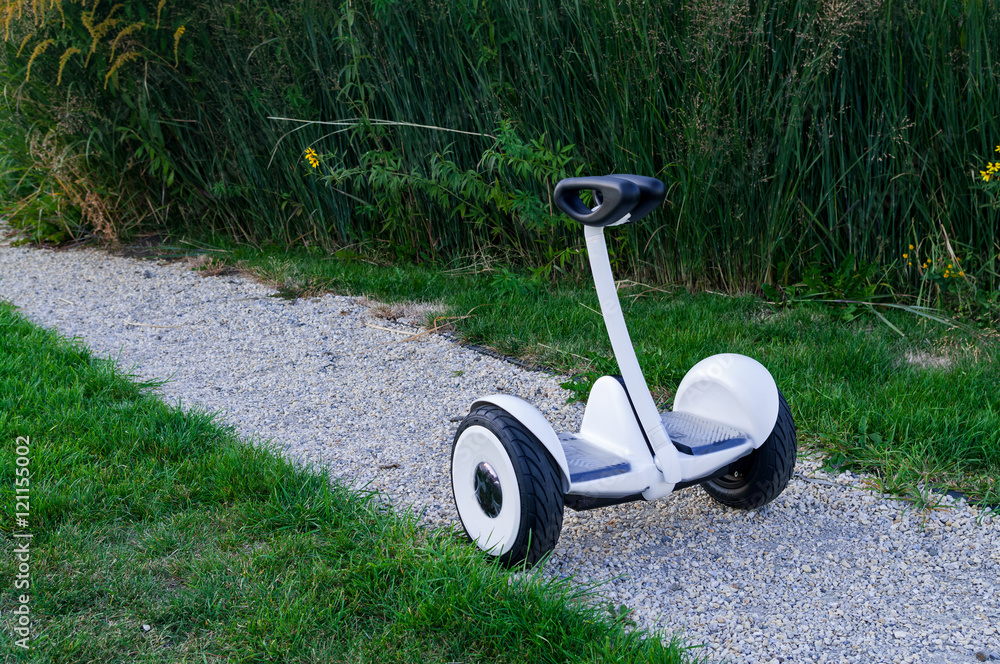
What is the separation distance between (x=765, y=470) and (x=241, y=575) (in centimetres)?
129

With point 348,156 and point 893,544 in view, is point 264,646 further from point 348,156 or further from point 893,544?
point 348,156

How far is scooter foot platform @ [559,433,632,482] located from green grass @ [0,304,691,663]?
0.25m

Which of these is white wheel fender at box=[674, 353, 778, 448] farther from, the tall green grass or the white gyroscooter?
the tall green grass

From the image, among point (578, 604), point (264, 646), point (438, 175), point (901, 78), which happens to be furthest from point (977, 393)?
point (438, 175)

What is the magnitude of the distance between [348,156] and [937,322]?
340 cm

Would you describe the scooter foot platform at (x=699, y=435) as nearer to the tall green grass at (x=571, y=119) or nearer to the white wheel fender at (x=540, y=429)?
the white wheel fender at (x=540, y=429)

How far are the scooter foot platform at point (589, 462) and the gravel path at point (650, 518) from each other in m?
0.25

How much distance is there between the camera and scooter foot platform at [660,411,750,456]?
1.96 meters

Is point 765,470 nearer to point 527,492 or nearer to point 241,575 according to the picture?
point 527,492

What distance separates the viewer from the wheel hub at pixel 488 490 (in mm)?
1871

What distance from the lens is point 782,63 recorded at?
11.7ft

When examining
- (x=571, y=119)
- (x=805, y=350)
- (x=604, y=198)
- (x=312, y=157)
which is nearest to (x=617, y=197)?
(x=604, y=198)

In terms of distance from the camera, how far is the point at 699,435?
6.70ft

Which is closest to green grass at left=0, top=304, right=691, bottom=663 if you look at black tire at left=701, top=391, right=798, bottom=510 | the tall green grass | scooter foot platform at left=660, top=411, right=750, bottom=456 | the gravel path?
the gravel path
